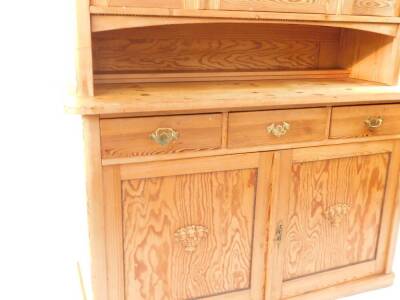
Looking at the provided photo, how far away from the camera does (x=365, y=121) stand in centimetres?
153

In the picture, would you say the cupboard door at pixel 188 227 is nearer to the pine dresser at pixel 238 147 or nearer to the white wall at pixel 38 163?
the pine dresser at pixel 238 147

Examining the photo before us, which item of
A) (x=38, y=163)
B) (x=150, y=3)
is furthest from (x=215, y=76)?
(x=38, y=163)

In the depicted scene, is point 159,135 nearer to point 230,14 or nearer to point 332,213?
point 230,14

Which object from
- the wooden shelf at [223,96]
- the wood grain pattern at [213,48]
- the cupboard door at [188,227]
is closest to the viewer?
the wooden shelf at [223,96]

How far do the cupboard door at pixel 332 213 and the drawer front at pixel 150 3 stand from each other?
0.60 metres

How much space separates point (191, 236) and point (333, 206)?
1.89 feet

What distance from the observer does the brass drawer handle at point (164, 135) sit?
4.09 ft

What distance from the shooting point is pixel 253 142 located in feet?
4.54

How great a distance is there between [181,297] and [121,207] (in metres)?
0.41

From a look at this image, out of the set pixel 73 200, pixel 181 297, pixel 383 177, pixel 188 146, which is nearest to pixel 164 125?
pixel 188 146

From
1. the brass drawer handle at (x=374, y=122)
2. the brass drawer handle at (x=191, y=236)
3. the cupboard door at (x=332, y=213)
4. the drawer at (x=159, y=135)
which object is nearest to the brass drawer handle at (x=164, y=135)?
the drawer at (x=159, y=135)

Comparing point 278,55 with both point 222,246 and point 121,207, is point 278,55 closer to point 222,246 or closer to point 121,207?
point 222,246

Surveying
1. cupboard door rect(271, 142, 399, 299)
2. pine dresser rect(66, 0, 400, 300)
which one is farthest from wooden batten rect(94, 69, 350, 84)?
cupboard door rect(271, 142, 399, 299)

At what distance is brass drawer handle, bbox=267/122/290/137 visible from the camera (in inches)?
54.9
